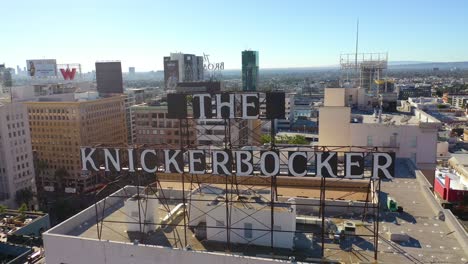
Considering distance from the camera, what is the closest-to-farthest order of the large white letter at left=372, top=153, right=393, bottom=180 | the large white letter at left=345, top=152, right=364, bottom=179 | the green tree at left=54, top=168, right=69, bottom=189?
the large white letter at left=372, top=153, right=393, bottom=180, the large white letter at left=345, top=152, right=364, bottom=179, the green tree at left=54, top=168, right=69, bottom=189

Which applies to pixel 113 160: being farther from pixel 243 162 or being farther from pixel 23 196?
pixel 23 196

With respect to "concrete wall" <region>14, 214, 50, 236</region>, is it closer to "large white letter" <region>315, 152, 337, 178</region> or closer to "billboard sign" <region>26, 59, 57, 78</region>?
"large white letter" <region>315, 152, 337, 178</region>

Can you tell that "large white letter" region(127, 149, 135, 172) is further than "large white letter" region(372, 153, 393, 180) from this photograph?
Yes

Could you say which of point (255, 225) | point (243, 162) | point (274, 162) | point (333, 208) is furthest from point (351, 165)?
point (333, 208)

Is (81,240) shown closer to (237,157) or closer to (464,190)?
(237,157)

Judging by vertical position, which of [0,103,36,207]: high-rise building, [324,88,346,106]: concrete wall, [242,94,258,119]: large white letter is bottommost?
[0,103,36,207]: high-rise building

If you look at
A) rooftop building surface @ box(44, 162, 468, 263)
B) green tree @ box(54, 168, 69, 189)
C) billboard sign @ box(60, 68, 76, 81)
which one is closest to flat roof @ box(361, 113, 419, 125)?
rooftop building surface @ box(44, 162, 468, 263)

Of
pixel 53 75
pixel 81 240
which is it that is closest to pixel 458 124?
pixel 53 75

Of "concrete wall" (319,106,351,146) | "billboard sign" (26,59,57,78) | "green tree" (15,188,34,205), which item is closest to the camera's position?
"concrete wall" (319,106,351,146)
